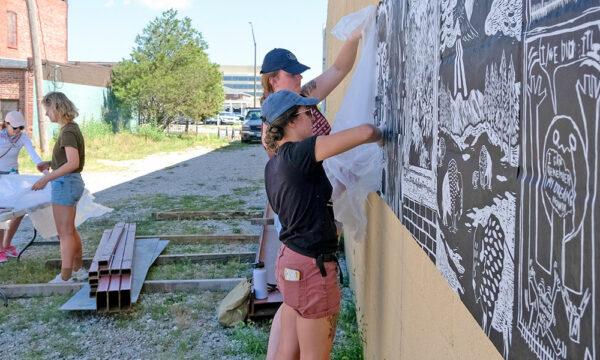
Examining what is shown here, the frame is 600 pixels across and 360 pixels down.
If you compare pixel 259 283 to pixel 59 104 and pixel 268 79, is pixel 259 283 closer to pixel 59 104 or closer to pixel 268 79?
pixel 268 79

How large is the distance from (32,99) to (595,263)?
27.2 meters

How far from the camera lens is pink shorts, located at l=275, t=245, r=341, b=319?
2572 mm

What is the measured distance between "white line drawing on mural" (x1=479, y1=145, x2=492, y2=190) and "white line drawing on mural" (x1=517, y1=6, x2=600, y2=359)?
0.18m

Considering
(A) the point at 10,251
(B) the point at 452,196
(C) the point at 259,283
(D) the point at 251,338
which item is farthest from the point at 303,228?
(A) the point at 10,251

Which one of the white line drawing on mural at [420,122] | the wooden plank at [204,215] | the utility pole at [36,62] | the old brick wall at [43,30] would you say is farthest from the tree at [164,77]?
the white line drawing on mural at [420,122]

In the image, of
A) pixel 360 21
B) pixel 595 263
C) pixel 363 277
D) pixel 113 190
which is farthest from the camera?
pixel 113 190

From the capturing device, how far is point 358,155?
317 centimetres

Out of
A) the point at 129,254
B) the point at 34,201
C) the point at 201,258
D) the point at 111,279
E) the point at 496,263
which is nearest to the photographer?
the point at 496,263

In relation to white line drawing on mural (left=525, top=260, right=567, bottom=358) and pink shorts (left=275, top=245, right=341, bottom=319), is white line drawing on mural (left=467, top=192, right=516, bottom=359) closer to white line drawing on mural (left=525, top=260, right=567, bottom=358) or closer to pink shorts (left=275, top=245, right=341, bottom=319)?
white line drawing on mural (left=525, top=260, right=567, bottom=358)

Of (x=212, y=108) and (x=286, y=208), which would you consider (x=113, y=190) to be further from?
(x=212, y=108)

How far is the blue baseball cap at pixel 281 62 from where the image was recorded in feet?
10.5

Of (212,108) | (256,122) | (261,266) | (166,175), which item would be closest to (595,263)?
(261,266)

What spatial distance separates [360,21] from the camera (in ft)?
11.4

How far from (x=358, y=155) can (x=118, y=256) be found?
3.99 meters
